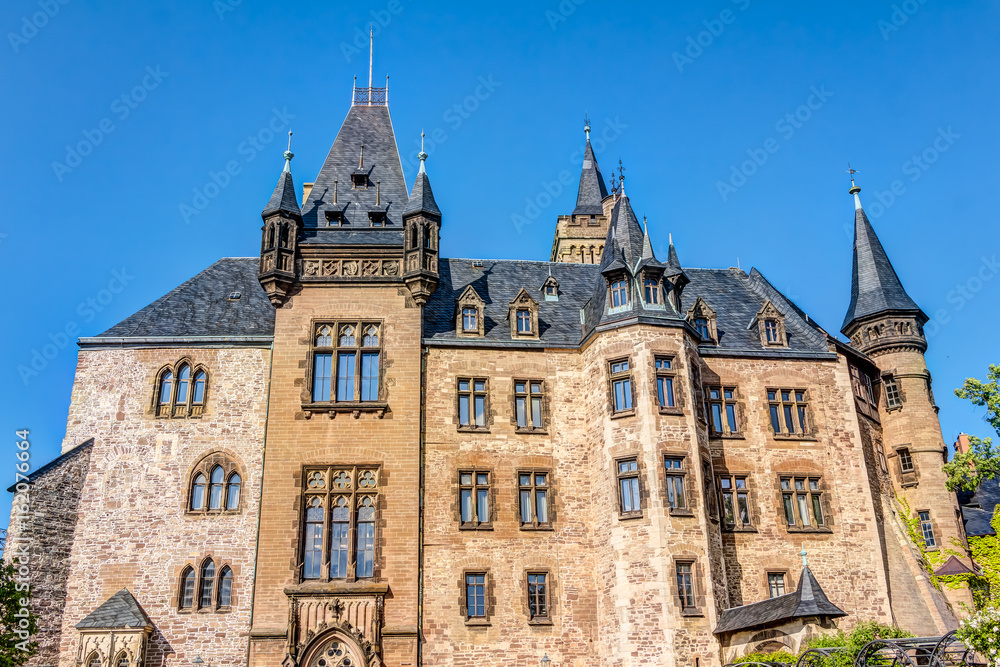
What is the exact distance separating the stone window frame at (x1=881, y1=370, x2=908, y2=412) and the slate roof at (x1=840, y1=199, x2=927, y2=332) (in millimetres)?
2553

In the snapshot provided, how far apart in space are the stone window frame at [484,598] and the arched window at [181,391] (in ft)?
33.4

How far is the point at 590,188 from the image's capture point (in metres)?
57.9

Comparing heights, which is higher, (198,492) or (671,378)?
(671,378)

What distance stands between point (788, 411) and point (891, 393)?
5.73 m

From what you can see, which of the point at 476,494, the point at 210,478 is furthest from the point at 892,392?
the point at 210,478

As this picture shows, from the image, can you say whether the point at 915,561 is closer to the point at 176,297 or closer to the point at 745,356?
the point at 745,356

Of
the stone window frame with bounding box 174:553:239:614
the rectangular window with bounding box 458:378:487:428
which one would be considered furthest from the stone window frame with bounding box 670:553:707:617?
the stone window frame with bounding box 174:553:239:614

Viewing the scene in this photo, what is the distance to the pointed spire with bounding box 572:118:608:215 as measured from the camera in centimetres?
5619

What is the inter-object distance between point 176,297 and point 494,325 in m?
11.6

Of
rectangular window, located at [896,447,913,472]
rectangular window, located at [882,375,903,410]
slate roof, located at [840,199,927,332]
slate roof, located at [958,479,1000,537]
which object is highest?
slate roof, located at [840,199,927,332]

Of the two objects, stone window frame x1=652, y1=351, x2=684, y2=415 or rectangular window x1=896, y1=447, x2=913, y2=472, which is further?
rectangular window x1=896, y1=447, x2=913, y2=472

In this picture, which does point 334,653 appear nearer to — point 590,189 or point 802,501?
point 802,501

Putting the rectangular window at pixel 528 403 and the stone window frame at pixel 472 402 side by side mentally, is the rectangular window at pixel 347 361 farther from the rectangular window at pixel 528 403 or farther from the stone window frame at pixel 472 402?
the rectangular window at pixel 528 403

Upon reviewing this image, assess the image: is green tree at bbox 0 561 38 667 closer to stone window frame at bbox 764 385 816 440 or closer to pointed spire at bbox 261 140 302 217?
pointed spire at bbox 261 140 302 217
